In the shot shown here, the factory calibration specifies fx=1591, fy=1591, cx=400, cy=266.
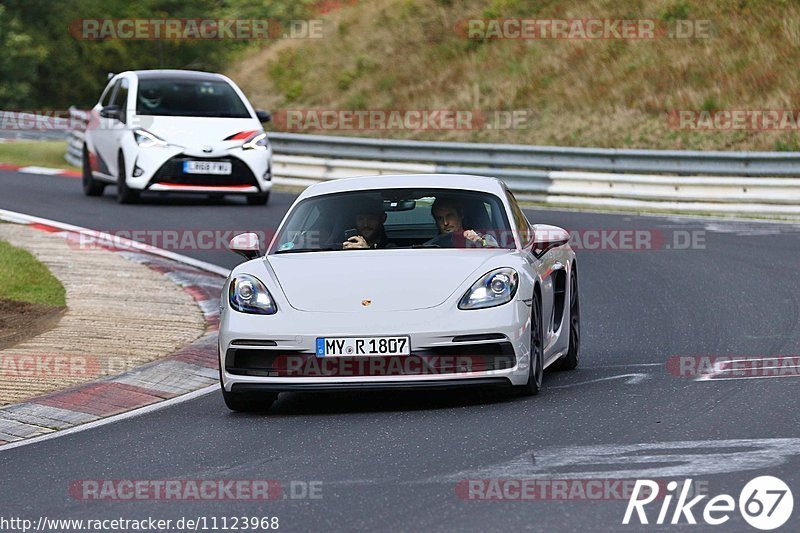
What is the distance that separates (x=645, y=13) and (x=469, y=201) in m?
25.3

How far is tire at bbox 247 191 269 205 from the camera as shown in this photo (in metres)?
21.4

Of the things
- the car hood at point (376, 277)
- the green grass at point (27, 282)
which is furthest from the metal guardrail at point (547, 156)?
the car hood at point (376, 277)

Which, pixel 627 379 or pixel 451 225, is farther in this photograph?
pixel 451 225

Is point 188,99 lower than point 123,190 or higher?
higher

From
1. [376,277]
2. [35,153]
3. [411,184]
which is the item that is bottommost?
[35,153]

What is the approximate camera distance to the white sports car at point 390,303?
8320 mm

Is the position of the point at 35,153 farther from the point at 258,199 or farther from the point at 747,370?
the point at 747,370

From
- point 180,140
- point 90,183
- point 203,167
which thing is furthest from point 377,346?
point 90,183

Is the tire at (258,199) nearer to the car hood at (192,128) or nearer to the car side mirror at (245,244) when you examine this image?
the car hood at (192,128)

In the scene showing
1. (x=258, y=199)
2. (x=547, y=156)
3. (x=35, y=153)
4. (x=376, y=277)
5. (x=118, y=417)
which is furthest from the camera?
(x=35, y=153)

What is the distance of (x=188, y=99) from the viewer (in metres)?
21.8

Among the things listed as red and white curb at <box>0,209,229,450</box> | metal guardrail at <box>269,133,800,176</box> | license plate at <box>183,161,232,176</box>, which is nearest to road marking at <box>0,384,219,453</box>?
red and white curb at <box>0,209,229,450</box>

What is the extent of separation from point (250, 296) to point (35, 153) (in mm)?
24883

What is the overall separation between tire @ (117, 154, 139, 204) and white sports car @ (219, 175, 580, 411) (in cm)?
1186
